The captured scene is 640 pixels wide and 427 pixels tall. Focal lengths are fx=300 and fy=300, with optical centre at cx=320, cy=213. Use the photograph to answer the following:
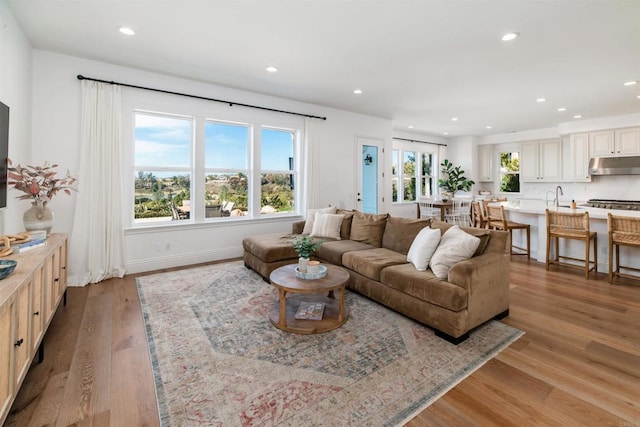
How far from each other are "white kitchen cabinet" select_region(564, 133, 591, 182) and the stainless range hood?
0.46ft

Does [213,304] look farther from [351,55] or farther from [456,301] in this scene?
[351,55]

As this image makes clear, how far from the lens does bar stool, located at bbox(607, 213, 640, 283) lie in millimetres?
3580

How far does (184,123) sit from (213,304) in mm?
2879

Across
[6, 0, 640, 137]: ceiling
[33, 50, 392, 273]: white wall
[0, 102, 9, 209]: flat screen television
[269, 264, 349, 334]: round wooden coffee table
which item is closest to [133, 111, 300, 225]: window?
[33, 50, 392, 273]: white wall

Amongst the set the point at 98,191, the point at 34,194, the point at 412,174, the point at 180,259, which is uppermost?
the point at 412,174

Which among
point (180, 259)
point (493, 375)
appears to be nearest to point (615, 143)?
point (493, 375)

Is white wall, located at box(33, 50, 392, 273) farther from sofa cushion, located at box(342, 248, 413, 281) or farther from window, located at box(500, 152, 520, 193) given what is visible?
window, located at box(500, 152, 520, 193)

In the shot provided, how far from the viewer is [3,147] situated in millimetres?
2488

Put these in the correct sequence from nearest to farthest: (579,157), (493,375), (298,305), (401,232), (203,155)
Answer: (493,375) → (298,305) → (401,232) → (203,155) → (579,157)

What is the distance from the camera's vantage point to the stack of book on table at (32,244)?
2173mm

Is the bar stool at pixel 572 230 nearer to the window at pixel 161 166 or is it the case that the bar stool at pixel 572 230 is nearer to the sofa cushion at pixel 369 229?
the sofa cushion at pixel 369 229

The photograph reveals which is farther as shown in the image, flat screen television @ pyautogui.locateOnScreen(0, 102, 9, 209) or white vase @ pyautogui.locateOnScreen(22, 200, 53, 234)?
white vase @ pyautogui.locateOnScreen(22, 200, 53, 234)

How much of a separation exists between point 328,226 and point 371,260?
1296 mm

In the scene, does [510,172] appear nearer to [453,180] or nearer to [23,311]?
[453,180]
